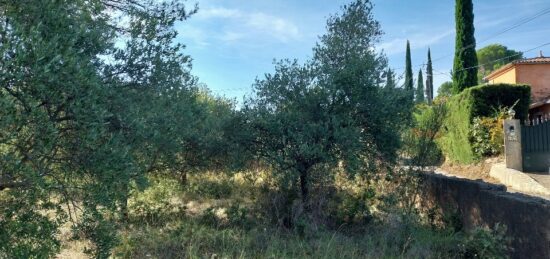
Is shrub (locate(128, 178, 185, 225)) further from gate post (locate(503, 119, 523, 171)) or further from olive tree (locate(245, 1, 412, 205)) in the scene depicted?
gate post (locate(503, 119, 523, 171))

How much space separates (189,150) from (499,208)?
549cm

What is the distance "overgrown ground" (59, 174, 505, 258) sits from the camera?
5988 millimetres

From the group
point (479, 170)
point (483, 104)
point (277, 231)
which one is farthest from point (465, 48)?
point (277, 231)

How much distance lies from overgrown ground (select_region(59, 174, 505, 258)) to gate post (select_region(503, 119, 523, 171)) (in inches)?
174

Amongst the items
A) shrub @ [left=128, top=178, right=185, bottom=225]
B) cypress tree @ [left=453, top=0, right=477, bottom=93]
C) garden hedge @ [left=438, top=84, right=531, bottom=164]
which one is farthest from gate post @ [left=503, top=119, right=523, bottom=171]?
cypress tree @ [left=453, top=0, right=477, bottom=93]

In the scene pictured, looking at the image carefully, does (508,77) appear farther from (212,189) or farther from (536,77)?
(212,189)

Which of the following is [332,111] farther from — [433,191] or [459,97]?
[459,97]

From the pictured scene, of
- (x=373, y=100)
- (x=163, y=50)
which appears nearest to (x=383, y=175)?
(x=373, y=100)

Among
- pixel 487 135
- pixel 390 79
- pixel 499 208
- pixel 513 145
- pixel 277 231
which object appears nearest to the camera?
pixel 499 208

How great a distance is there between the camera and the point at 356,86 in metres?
7.27

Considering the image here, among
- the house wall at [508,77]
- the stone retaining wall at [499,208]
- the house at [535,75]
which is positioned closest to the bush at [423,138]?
the stone retaining wall at [499,208]

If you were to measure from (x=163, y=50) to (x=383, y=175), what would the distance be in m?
4.66

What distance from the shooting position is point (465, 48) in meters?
21.8

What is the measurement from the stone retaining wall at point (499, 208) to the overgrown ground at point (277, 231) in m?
0.35
